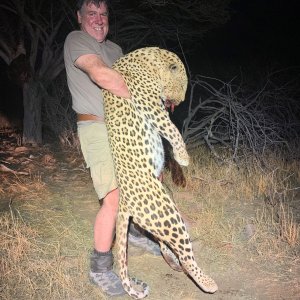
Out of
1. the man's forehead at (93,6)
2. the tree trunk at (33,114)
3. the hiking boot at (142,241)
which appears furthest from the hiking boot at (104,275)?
the tree trunk at (33,114)

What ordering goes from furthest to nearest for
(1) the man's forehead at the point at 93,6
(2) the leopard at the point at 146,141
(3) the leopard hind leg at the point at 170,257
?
(3) the leopard hind leg at the point at 170,257 < (1) the man's forehead at the point at 93,6 < (2) the leopard at the point at 146,141

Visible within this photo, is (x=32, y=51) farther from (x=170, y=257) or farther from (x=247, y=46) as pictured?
(x=247, y=46)

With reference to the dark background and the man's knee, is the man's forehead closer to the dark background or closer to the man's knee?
the man's knee

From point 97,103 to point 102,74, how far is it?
37cm

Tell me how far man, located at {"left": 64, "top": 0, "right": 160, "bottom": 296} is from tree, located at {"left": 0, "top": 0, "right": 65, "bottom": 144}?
5662 millimetres

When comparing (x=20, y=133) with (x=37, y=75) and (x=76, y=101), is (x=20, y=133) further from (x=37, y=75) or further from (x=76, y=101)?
(x=76, y=101)

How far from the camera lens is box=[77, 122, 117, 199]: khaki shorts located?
3260 mm

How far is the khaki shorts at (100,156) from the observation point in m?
3.26

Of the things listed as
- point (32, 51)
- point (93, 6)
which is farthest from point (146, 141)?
point (32, 51)

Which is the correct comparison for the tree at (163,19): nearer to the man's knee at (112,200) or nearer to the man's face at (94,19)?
the man's face at (94,19)

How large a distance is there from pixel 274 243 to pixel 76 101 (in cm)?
224

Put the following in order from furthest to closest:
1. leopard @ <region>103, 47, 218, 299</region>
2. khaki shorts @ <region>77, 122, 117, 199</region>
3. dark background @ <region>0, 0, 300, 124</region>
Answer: dark background @ <region>0, 0, 300, 124</region>, khaki shorts @ <region>77, 122, 117, 199</region>, leopard @ <region>103, 47, 218, 299</region>

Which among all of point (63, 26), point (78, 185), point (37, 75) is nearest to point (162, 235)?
point (78, 185)

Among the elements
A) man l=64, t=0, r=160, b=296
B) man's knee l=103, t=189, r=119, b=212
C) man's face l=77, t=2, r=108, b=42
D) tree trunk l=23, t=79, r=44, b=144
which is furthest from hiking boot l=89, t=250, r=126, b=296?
tree trunk l=23, t=79, r=44, b=144
